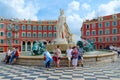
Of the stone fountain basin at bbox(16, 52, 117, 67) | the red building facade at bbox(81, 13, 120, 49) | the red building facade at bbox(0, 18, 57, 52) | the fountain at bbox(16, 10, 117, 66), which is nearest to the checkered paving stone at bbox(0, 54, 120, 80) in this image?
the stone fountain basin at bbox(16, 52, 117, 67)

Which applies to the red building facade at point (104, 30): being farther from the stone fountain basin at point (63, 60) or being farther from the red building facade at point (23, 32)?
the stone fountain basin at point (63, 60)

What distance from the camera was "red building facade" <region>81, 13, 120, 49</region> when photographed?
223 feet

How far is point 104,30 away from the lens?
70.5m

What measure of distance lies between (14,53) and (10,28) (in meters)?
53.5

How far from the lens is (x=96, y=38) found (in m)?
73.1

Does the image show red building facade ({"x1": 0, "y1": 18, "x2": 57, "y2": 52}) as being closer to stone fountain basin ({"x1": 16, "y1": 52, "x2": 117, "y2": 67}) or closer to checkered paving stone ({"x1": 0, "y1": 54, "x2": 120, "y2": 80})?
stone fountain basin ({"x1": 16, "y1": 52, "x2": 117, "y2": 67})

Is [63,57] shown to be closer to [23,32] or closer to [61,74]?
[61,74]

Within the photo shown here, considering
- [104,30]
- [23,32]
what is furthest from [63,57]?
[23,32]

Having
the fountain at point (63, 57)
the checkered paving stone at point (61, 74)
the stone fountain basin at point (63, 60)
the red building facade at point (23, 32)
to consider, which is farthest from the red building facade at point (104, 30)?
the checkered paving stone at point (61, 74)

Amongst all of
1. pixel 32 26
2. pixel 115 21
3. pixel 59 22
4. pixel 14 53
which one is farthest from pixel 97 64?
pixel 32 26

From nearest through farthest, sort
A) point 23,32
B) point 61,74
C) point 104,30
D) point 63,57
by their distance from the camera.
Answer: point 61,74, point 63,57, point 104,30, point 23,32

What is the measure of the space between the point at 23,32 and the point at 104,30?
89.0 feet

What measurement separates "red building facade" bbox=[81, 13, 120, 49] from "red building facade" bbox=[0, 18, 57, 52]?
12.5 m

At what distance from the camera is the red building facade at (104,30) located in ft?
223
